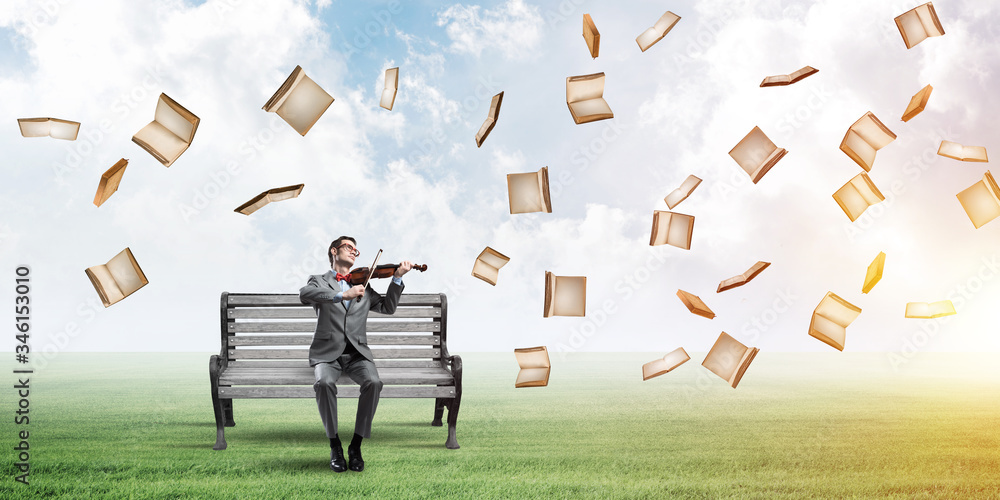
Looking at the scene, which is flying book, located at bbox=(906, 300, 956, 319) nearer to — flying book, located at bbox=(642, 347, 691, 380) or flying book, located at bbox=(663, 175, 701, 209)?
flying book, located at bbox=(642, 347, 691, 380)

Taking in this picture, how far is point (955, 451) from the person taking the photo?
18.1 feet

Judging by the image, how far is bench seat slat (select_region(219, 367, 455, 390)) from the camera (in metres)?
4.99

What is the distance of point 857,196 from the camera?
5.39 metres

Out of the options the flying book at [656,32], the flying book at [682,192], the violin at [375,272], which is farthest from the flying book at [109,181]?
the flying book at [682,192]

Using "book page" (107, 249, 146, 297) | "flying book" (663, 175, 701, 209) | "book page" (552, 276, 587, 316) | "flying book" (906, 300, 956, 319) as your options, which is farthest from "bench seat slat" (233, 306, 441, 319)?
"flying book" (906, 300, 956, 319)

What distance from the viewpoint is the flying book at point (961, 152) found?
5.34 m

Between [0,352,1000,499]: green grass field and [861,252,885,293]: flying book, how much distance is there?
1225 millimetres

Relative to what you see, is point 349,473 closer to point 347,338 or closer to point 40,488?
point 347,338

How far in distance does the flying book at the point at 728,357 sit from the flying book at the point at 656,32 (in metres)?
2.21

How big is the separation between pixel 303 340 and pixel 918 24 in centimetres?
519

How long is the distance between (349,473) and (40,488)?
1.73 meters

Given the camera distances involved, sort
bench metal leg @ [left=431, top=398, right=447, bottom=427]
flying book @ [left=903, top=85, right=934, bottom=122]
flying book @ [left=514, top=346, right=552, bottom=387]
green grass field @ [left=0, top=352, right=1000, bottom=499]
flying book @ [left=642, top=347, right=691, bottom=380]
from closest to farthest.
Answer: green grass field @ [left=0, top=352, right=1000, bottom=499] < flying book @ [left=903, top=85, right=934, bottom=122] < flying book @ [left=642, top=347, right=691, bottom=380] < flying book @ [left=514, top=346, right=552, bottom=387] < bench metal leg @ [left=431, top=398, right=447, bottom=427]

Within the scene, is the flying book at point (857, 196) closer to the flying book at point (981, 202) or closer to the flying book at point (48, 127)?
the flying book at point (981, 202)

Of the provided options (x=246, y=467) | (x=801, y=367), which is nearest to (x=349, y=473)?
(x=246, y=467)
